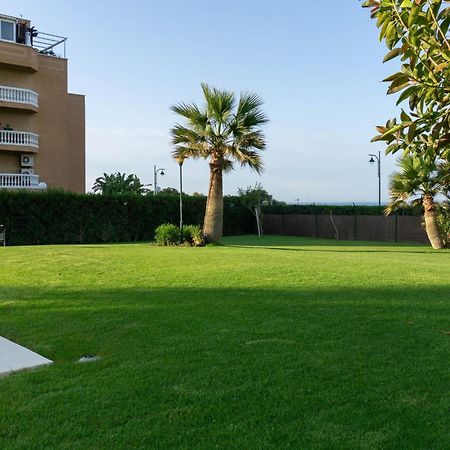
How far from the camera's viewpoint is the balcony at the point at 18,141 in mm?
30281

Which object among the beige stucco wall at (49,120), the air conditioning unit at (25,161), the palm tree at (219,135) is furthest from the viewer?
the air conditioning unit at (25,161)

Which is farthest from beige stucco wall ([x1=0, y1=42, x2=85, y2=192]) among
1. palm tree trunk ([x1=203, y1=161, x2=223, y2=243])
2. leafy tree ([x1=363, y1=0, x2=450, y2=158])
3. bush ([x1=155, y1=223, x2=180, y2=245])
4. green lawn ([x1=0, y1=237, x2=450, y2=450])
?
leafy tree ([x1=363, y1=0, x2=450, y2=158])

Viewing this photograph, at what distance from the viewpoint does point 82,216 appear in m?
26.1

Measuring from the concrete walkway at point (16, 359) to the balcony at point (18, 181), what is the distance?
85.5 ft

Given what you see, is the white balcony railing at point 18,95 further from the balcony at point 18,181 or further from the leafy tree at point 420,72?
the leafy tree at point 420,72

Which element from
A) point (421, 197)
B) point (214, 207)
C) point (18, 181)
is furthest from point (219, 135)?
point (18, 181)

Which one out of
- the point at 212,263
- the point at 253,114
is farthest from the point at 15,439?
the point at 253,114

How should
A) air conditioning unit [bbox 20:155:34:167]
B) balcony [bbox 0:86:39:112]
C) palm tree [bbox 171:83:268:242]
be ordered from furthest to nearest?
1. air conditioning unit [bbox 20:155:34:167]
2. balcony [bbox 0:86:39:112]
3. palm tree [bbox 171:83:268:242]

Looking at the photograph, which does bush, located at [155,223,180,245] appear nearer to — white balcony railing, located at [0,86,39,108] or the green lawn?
the green lawn

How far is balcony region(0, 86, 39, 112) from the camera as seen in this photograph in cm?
3012

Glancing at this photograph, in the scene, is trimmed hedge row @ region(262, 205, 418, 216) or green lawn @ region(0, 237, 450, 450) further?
trimmed hedge row @ region(262, 205, 418, 216)

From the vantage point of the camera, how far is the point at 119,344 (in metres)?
5.32

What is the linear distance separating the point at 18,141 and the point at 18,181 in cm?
239

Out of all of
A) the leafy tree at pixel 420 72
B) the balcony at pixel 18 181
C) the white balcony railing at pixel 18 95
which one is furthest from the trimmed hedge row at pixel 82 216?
the leafy tree at pixel 420 72
